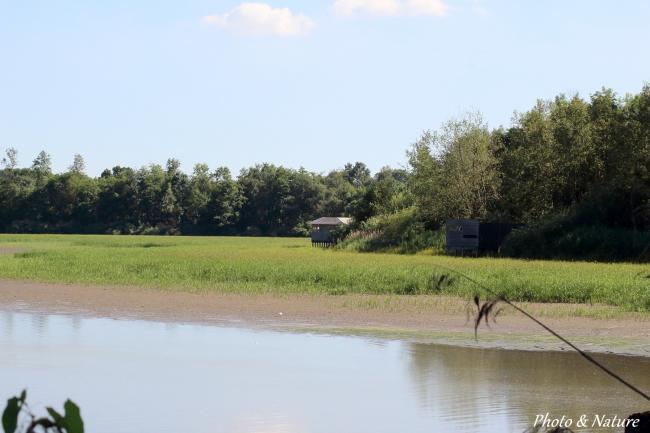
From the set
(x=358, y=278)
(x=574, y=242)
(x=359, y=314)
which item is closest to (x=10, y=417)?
(x=359, y=314)

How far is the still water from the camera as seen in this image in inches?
432

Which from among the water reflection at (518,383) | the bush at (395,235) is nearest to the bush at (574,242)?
the bush at (395,235)

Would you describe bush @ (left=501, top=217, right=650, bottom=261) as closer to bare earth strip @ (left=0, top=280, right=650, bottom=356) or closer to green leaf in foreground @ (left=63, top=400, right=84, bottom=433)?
bare earth strip @ (left=0, top=280, right=650, bottom=356)

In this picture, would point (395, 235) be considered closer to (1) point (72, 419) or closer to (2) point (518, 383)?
(2) point (518, 383)

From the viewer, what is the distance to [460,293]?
2475cm

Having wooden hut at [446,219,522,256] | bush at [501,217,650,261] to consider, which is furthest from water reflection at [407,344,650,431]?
wooden hut at [446,219,522,256]

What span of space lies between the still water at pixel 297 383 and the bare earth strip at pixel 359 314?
3.76 feet

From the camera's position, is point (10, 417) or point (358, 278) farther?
point (358, 278)

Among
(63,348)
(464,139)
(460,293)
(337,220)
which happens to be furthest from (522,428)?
(337,220)

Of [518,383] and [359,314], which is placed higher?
[359,314]

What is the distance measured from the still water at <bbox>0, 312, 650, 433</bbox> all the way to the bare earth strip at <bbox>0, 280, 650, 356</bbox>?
1146 mm

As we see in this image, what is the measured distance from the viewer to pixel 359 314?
21.1 m

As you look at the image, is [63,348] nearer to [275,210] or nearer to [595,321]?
[595,321]

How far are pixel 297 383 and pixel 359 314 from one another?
7.94 m
